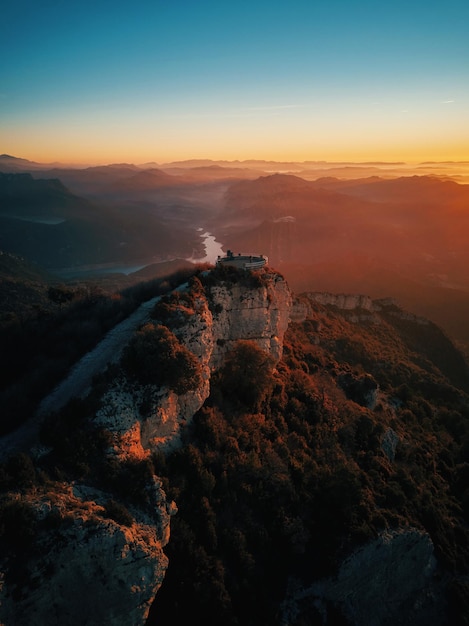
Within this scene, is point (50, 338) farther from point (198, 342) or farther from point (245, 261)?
point (245, 261)

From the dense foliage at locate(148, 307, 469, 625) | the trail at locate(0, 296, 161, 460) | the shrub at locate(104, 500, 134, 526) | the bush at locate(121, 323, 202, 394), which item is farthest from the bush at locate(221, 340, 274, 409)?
the shrub at locate(104, 500, 134, 526)

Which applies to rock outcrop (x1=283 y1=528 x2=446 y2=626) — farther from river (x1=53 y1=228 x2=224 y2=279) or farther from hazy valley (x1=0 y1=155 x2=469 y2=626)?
river (x1=53 y1=228 x2=224 y2=279)

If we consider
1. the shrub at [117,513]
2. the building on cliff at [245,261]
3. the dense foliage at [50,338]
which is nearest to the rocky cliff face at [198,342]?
the building on cliff at [245,261]

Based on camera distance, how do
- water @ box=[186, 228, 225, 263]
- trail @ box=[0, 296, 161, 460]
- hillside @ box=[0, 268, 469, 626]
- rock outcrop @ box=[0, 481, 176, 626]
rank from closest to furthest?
rock outcrop @ box=[0, 481, 176, 626] → hillside @ box=[0, 268, 469, 626] → trail @ box=[0, 296, 161, 460] → water @ box=[186, 228, 225, 263]

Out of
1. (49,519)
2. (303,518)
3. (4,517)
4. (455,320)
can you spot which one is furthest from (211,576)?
(455,320)

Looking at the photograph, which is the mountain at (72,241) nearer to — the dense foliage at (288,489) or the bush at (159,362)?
the dense foliage at (288,489)

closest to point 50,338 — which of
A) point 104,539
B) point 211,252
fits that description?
point 104,539
